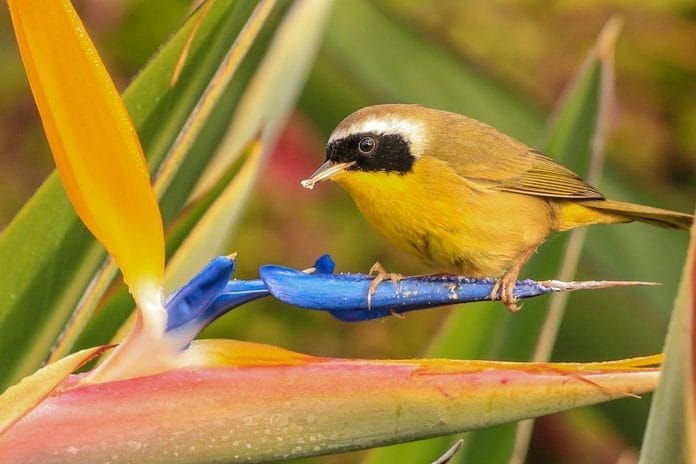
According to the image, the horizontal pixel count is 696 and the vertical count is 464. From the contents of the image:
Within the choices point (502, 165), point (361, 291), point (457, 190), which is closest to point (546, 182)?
point (502, 165)

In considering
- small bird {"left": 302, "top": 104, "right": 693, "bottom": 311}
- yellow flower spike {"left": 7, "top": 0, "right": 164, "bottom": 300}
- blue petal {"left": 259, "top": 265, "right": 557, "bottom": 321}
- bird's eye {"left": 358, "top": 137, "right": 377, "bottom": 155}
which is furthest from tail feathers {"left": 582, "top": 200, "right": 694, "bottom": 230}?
yellow flower spike {"left": 7, "top": 0, "right": 164, "bottom": 300}

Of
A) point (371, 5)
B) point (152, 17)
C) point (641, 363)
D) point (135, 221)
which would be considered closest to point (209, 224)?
point (135, 221)

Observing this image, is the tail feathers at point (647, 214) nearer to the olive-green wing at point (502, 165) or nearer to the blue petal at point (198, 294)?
the olive-green wing at point (502, 165)

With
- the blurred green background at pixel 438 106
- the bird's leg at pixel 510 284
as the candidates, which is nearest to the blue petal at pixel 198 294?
the bird's leg at pixel 510 284

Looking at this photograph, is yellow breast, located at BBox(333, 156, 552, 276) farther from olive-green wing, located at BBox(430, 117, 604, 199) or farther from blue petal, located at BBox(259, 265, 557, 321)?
blue petal, located at BBox(259, 265, 557, 321)

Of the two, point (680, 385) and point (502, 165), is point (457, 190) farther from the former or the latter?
point (680, 385)

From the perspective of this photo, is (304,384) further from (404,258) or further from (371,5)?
(404,258)

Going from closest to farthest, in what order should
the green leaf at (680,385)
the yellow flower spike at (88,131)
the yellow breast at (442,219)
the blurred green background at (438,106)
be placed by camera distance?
the green leaf at (680,385)
the yellow flower spike at (88,131)
the yellow breast at (442,219)
the blurred green background at (438,106)
